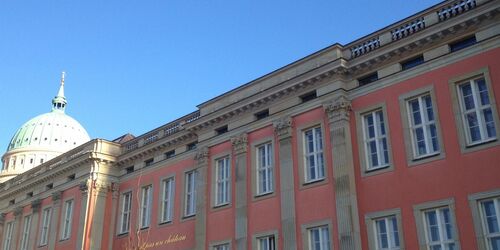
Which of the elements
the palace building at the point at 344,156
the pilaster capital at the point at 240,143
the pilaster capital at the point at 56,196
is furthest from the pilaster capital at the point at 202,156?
the pilaster capital at the point at 56,196

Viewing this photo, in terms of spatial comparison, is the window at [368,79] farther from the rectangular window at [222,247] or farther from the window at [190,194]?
the window at [190,194]

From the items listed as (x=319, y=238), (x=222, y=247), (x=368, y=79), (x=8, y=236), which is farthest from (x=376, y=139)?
(x=8, y=236)

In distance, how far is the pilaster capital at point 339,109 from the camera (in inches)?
1005

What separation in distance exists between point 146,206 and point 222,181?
24.7ft

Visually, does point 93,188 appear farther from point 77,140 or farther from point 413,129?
point 77,140

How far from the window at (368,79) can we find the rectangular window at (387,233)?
6552mm

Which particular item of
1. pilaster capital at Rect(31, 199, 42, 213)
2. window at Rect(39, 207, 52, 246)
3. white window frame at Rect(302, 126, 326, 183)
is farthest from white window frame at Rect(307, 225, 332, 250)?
pilaster capital at Rect(31, 199, 42, 213)

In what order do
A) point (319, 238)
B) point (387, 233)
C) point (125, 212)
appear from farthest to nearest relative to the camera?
point (125, 212)
point (319, 238)
point (387, 233)

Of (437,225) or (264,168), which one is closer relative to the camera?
(437,225)

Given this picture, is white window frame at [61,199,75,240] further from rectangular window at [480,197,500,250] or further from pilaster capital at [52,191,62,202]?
rectangular window at [480,197,500,250]

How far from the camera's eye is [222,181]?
30.9 m

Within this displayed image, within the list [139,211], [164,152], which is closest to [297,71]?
[164,152]

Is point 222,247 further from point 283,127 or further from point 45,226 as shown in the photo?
point 45,226

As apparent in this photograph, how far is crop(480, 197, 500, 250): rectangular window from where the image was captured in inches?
776
